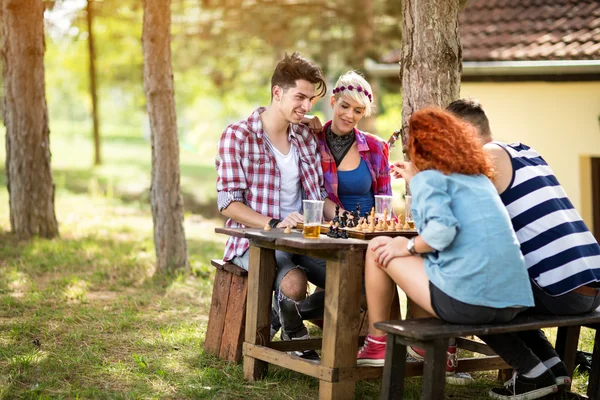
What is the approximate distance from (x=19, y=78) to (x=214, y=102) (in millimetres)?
31041

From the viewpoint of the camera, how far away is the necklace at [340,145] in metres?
5.44

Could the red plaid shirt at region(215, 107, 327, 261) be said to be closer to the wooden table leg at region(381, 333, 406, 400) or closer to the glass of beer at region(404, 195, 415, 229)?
the glass of beer at region(404, 195, 415, 229)

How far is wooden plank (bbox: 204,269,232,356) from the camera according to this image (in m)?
5.14

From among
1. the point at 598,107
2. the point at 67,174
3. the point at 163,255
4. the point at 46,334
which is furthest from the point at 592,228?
the point at 67,174

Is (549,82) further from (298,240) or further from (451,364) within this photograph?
(298,240)

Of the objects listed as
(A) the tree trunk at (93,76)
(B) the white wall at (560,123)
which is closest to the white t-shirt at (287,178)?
(B) the white wall at (560,123)

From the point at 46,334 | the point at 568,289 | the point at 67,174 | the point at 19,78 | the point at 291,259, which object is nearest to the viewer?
the point at 568,289

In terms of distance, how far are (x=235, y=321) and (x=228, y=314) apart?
92 millimetres

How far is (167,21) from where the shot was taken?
7730mm

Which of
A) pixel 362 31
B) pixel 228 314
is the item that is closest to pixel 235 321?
pixel 228 314

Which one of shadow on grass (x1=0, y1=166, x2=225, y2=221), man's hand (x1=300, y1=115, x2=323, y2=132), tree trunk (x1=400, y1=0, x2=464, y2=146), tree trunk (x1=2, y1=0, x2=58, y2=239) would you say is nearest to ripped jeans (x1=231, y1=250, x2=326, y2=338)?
man's hand (x1=300, y1=115, x2=323, y2=132)

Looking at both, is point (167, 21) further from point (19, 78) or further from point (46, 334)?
point (46, 334)

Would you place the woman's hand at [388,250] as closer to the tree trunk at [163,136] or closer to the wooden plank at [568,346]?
the wooden plank at [568,346]

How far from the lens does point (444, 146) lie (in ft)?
12.7
